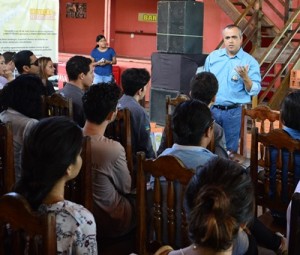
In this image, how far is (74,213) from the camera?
1.46 meters

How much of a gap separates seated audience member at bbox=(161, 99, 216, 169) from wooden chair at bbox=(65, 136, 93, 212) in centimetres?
31

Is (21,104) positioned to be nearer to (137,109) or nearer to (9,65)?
(137,109)

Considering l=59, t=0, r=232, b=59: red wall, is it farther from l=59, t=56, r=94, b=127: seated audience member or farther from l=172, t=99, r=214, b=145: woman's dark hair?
l=172, t=99, r=214, b=145: woman's dark hair

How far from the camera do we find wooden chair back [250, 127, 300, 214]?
2168 millimetres

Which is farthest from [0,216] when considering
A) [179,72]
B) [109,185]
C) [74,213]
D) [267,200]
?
[179,72]

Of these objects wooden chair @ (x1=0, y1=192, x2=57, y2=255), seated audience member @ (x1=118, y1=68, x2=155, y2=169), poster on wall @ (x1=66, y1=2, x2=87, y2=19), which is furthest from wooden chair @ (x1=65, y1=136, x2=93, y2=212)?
poster on wall @ (x1=66, y1=2, x2=87, y2=19)

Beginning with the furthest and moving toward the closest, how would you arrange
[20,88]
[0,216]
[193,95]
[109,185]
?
[193,95] → [20,88] → [109,185] → [0,216]

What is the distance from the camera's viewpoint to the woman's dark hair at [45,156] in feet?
4.90

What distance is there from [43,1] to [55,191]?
174 inches

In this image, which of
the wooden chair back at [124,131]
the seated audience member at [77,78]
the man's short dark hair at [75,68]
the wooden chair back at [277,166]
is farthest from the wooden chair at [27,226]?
the man's short dark hair at [75,68]

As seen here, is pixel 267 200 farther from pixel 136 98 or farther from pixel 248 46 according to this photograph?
pixel 248 46

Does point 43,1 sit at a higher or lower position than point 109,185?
higher

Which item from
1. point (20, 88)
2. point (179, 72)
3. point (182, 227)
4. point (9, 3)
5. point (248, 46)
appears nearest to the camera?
point (182, 227)

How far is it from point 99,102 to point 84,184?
59 cm
